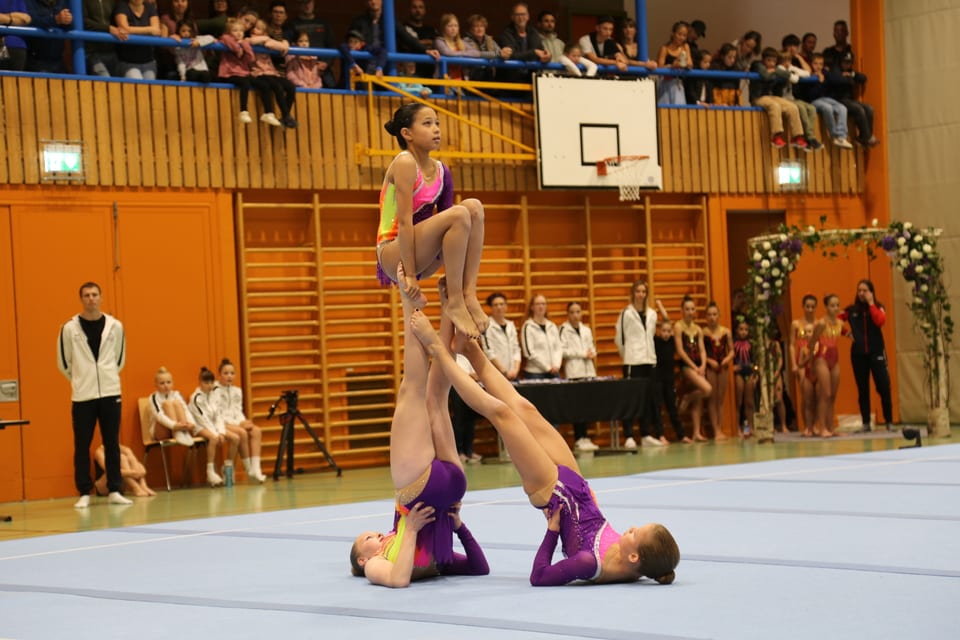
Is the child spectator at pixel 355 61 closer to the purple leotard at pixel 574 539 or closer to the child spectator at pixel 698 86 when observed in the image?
the child spectator at pixel 698 86

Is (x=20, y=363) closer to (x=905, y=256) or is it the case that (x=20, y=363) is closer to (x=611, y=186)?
(x=611, y=186)

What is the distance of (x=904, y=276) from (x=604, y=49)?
12.9 feet

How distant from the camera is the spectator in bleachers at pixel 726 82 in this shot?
14352mm

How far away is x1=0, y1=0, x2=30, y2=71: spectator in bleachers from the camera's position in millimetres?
10492

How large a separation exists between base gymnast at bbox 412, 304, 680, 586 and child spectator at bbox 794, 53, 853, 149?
10.8 meters

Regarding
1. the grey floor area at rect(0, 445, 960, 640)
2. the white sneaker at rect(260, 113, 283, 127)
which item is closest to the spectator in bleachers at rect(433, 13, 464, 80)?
the white sneaker at rect(260, 113, 283, 127)

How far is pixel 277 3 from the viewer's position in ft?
39.1

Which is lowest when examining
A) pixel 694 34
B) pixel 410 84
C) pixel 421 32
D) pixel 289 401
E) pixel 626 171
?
pixel 289 401

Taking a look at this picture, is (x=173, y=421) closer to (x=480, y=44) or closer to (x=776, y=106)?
(x=480, y=44)

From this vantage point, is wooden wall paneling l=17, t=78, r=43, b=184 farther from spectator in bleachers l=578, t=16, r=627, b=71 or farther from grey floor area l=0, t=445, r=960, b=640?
spectator in bleachers l=578, t=16, r=627, b=71

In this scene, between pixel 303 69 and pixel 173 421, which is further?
pixel 303 69

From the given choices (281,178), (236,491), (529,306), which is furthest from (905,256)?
(236,491)

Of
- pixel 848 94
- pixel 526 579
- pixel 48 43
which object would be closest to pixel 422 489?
pixel 526 579

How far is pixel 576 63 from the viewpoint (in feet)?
43.0
